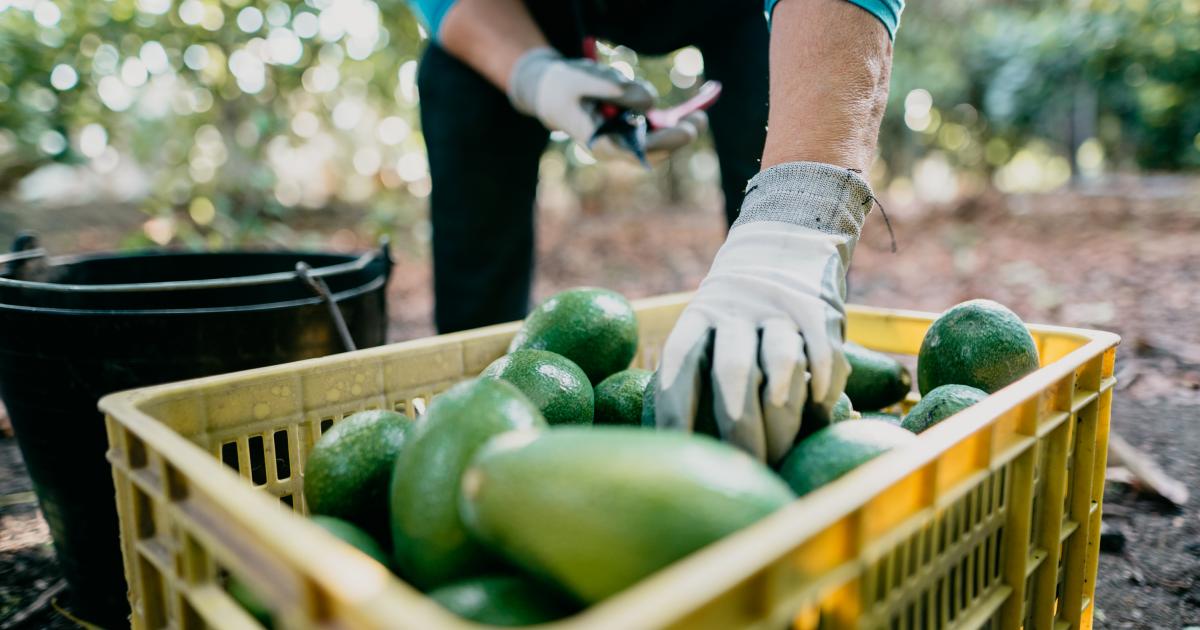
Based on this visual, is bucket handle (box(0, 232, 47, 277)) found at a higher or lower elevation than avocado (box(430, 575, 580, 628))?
higher

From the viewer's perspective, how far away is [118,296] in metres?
1.66

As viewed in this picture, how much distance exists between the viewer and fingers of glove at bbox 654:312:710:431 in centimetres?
121

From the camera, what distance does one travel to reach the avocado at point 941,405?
1.34m

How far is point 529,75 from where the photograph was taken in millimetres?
2283

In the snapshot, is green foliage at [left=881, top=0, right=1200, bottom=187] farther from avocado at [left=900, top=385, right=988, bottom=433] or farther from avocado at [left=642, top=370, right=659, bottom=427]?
avocado at [left=642, top=370, right=659, bottom=427]

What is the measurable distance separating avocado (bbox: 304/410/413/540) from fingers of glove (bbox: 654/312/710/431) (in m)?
0.44

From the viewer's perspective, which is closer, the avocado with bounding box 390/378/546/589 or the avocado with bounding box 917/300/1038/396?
the avocado with bounding box 390/378/546/589

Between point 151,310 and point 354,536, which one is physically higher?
point 151,310

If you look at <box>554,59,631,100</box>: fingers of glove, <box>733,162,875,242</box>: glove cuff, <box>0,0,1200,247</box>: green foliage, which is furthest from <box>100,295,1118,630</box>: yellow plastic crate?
<box>0,0,1200,247</box>: green foliage

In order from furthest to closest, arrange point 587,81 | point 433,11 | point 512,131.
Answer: point 512,131 → point 433,11 → point 587,81

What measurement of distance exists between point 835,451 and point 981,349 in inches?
22.9

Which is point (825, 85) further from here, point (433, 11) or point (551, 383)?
point (433, 11)

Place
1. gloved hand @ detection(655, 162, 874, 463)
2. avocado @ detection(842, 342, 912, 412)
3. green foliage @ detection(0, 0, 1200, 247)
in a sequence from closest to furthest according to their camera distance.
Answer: gloved hand @ detection(655, 162, 874, 463), avocado @ detection(842, 342, 912, 412), green foliage @ detection(0, 0, 1200, 247)

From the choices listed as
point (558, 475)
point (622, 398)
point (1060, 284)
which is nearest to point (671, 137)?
point (622, 398)
